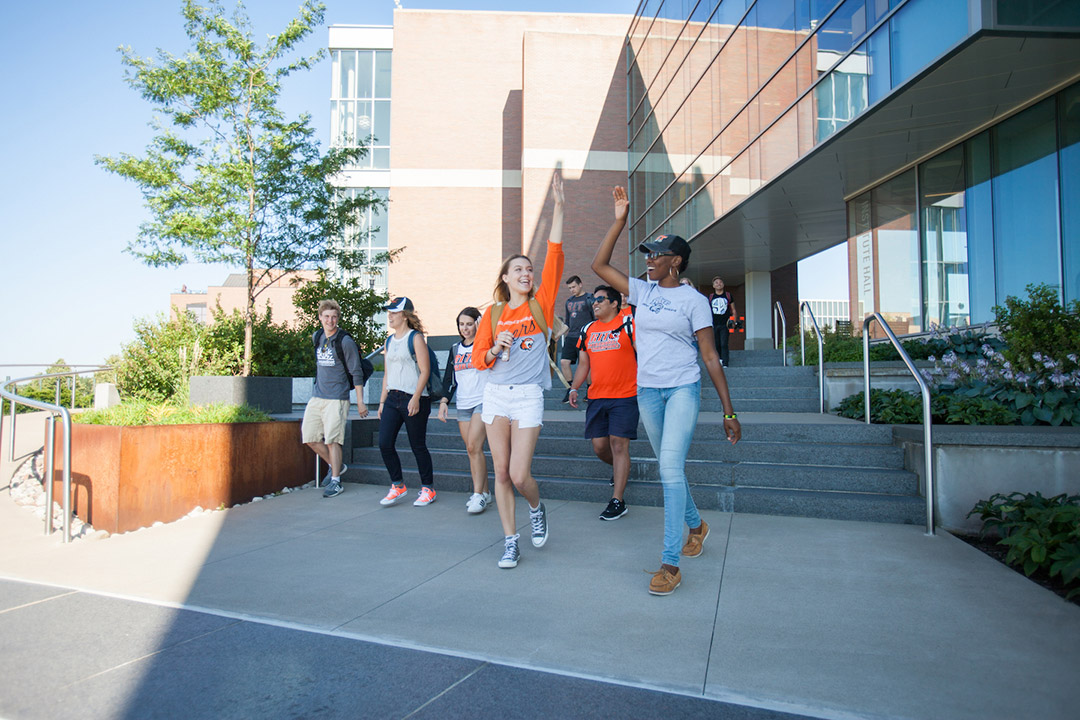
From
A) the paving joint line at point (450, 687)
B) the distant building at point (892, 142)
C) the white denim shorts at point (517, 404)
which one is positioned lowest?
the paving joint line at point (450, 687)

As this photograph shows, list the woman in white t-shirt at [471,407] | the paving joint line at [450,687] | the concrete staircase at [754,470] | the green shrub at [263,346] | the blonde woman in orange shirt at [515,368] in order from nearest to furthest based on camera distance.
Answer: the paving joint line at [450,687], the blonde woman in orange shirt at [515,368], the concrete staircase at [754,470], the woman in white t-shirt at [471,407], the green shrub at [263,346]

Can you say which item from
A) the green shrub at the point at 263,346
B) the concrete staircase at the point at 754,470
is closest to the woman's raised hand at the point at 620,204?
the concrete staircase at the point at 754,470

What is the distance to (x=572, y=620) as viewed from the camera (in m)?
3.47

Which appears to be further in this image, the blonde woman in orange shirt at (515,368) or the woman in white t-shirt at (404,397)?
the woman in white t-shirt at (404,397)

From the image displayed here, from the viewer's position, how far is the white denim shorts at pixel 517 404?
430 cm

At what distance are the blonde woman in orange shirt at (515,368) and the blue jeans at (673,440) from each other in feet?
2.32

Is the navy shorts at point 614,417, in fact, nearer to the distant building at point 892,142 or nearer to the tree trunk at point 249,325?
the distant building at point 892,142

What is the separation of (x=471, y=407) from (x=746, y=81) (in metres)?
11.7

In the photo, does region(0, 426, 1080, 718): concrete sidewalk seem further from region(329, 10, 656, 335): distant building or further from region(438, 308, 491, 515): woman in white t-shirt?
region(329, 10, 656, 335): distant building

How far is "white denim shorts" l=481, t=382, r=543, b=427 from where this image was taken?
4301 mm

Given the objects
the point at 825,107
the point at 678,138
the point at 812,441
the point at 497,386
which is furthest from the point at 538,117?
the point at 497,386

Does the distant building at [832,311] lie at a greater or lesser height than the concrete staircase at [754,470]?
greater

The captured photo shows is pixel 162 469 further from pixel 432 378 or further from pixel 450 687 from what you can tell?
pixel 450 687

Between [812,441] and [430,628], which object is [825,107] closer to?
[812,441]
